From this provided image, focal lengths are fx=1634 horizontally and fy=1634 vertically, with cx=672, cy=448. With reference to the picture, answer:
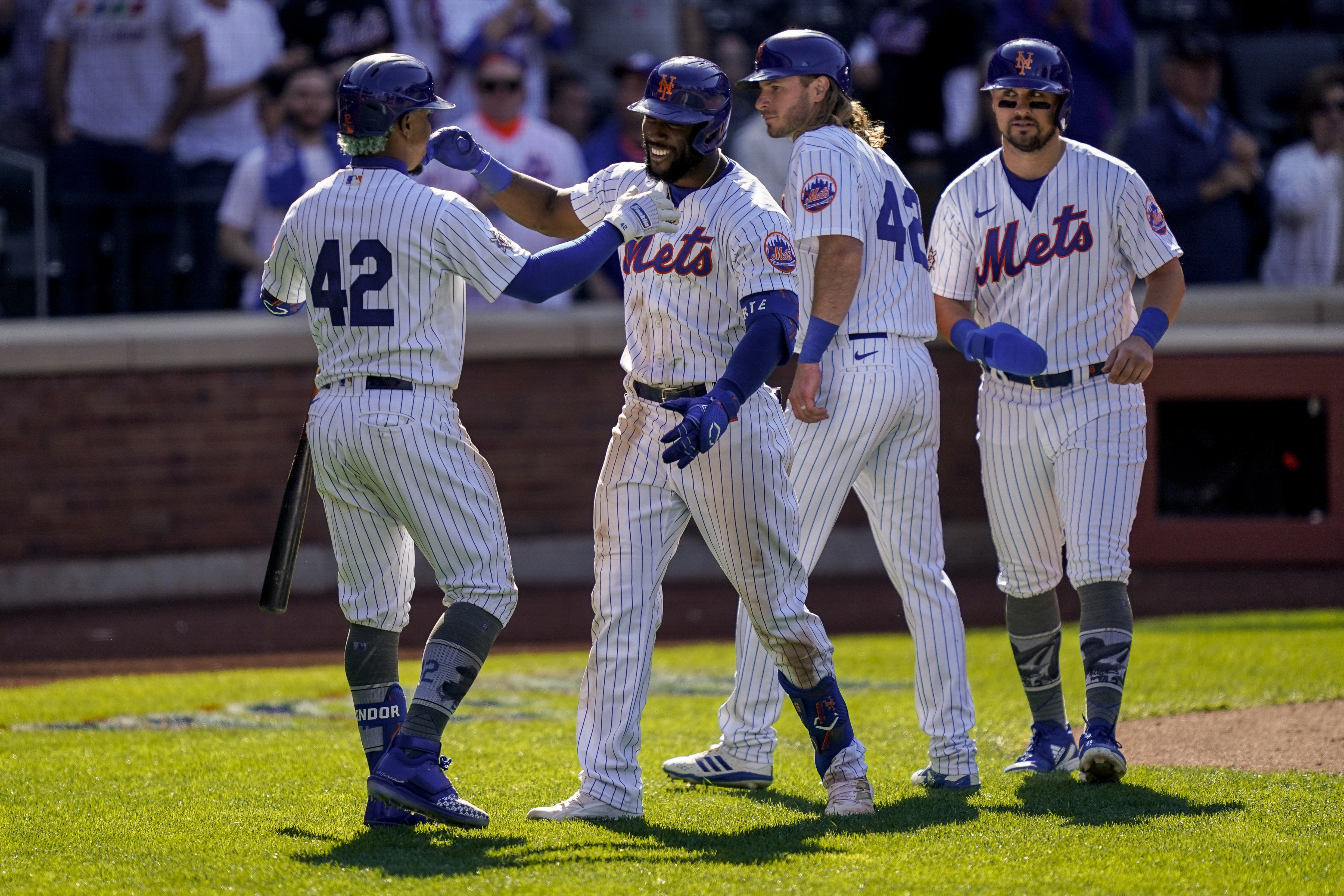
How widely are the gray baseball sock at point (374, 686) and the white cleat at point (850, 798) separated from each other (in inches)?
45.2

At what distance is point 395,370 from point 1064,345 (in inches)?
78.6

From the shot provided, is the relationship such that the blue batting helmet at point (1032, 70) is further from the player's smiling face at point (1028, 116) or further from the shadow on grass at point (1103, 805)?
the shadow on grass at point (1103, 805)

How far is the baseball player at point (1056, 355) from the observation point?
15.4ft

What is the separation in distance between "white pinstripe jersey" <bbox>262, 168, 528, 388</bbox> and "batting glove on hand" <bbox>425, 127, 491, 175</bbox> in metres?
0.41

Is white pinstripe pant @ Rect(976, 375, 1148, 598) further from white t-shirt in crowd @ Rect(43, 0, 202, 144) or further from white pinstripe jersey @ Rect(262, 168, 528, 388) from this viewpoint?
white t-shirt in crowd @ Rect(43, 0, 202, 144)

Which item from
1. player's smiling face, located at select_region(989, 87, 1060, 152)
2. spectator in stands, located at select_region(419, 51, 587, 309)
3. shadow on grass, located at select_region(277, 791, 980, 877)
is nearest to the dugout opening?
spectator in stands, located at select_region(419, 51, 587, 309)

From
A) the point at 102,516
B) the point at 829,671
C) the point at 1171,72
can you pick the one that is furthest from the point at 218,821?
the point at 1171,72

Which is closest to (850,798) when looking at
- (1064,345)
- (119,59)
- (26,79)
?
(1064,345)

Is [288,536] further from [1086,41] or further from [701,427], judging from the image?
[1086,41]

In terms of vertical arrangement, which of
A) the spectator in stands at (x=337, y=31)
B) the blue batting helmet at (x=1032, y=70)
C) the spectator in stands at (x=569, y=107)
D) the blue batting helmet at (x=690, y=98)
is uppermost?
the spectator in stands at (x=337, y=31)

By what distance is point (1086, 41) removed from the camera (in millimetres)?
10648

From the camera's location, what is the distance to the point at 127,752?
5441 millimetres

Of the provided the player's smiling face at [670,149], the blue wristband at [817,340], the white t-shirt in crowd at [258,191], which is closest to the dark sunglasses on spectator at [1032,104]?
the blue wristband at [817,340]

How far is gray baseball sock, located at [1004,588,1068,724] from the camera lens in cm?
501
